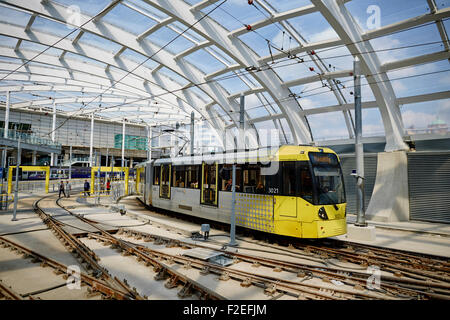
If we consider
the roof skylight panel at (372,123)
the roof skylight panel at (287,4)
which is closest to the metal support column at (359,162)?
the roof skylight panel at (287,4)

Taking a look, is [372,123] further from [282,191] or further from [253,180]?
[282,191]

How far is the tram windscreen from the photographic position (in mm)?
8555

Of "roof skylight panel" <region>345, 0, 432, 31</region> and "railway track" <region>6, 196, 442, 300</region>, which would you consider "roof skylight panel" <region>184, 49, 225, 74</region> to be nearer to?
"roof skylight panel" <region>345, 0, 432, 31</region>

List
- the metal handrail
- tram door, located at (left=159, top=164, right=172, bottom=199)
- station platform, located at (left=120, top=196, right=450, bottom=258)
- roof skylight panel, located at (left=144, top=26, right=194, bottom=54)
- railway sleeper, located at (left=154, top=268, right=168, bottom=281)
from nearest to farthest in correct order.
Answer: railway sleeper, located at (left=154, top=268, right=168, bottom=281), station platform, located at (left=120, top=196, right=450, bottom=258), tram door, located at (left=159, top=164, right=172, bottom=199), roof skylight panel, located at (left=144, top=26, right=194, bottom=54), the metal handrail

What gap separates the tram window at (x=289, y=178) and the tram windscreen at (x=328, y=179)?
66 cm

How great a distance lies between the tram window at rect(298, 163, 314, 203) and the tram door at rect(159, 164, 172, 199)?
778cm

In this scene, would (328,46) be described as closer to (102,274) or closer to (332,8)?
(332,8)

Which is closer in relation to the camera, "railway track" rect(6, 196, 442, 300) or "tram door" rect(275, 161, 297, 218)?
"railway track" rect(6, 196, 442, 300)

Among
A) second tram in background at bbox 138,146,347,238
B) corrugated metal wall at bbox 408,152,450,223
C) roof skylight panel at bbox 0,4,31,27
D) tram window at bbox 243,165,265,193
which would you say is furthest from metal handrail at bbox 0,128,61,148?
corrugated metal wall at bbox 408,152,450,223

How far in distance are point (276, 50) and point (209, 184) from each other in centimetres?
993

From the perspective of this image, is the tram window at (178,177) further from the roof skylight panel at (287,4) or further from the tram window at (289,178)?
the roof skylight panel at (287,4)

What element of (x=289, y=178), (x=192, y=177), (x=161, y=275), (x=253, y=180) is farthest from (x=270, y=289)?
(x=192, y=177)

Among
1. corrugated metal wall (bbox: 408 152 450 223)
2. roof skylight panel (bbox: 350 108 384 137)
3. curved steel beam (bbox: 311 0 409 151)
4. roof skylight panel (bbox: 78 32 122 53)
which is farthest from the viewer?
roof skylight panel (bbox: 78 32 122 53)

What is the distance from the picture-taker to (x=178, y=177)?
44.8ft
